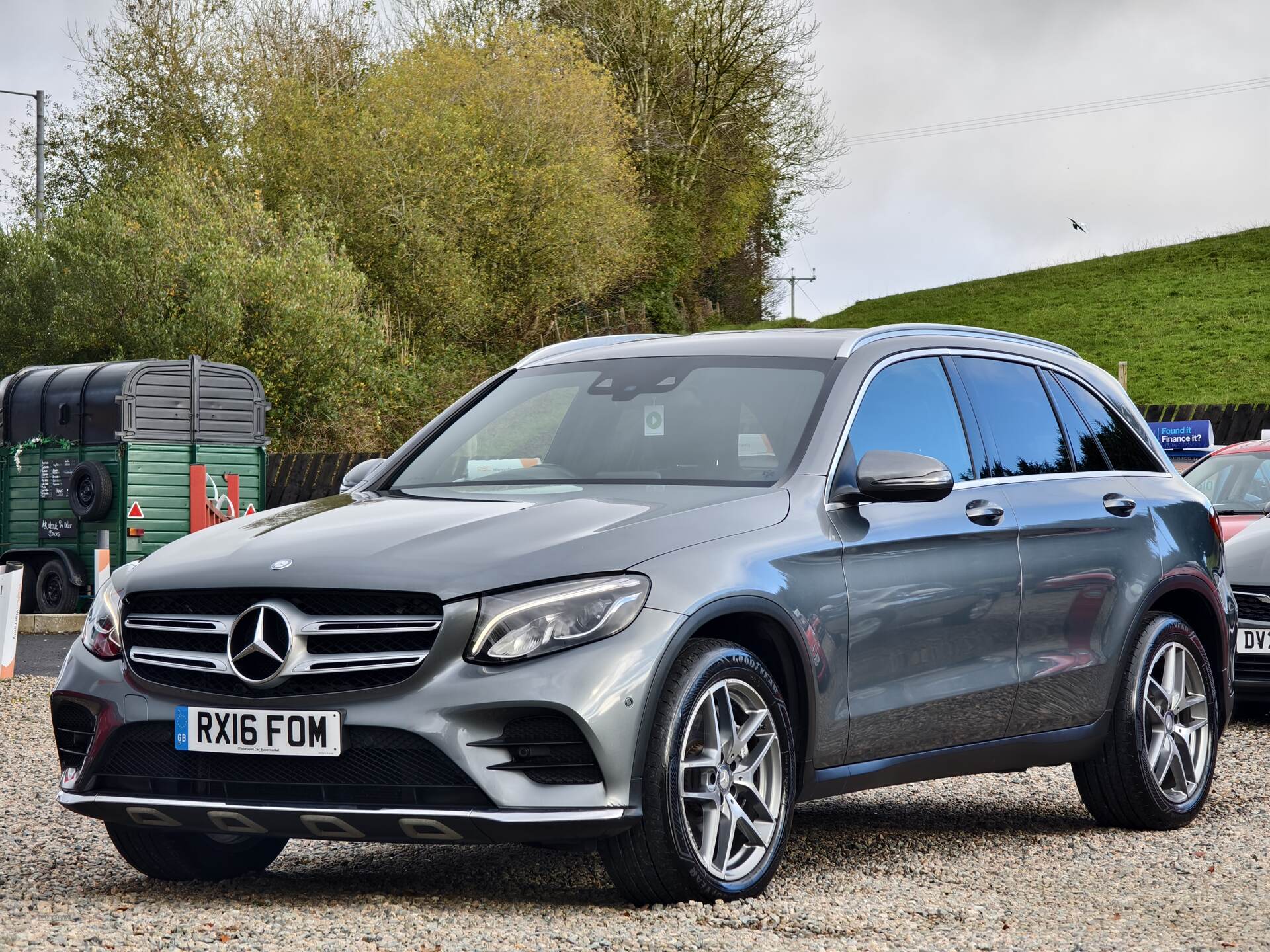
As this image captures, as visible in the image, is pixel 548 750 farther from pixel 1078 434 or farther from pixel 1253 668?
pixel 1253 668

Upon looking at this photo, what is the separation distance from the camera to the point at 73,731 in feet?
16.7

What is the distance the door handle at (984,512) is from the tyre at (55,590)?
656 inches

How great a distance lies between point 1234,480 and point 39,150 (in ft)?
103

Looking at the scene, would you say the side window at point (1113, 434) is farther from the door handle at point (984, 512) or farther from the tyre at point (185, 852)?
the tyre at point (185, 852)

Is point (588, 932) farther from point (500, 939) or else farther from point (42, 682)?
point (42, 682)

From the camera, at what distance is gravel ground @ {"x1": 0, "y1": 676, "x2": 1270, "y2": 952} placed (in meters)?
4.55

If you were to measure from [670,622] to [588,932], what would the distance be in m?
0.85

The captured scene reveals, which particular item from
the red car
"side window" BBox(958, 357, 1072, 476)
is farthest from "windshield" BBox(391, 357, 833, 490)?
the red car

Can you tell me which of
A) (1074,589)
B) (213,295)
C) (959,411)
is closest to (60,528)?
(213,295)

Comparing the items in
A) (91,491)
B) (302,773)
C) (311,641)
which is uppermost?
(311,641)

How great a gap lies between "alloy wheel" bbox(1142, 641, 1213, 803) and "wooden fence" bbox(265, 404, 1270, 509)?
20.5 metres

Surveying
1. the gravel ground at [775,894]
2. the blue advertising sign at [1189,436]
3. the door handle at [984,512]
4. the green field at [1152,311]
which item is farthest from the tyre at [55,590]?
the green field at [1152,311]

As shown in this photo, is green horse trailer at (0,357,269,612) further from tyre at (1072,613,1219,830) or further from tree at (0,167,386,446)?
tyre at (1072,613,1219,830)

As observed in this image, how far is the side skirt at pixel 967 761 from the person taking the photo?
5457 mm
